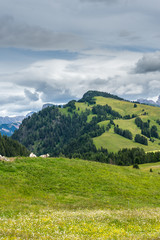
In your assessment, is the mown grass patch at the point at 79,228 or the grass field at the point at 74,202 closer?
the mown grass patch at the point at 79,228

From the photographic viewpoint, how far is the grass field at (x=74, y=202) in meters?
15.1

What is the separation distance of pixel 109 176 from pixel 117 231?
30.0 metres

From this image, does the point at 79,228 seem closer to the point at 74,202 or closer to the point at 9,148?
the point at 74,202

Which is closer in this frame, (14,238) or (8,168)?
(14,238)

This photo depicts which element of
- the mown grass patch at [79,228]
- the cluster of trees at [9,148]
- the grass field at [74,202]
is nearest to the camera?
the mown grass patch at [79,228]

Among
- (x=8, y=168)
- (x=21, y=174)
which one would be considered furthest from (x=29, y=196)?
(x=8, y=168)

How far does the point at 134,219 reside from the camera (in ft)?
67.6

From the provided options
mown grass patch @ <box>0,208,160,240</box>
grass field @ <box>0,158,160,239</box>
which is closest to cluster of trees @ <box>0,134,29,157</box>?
grass field @ <box>0,158,160,239</box>

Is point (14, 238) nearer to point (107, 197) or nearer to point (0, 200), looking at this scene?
point (0, 200)

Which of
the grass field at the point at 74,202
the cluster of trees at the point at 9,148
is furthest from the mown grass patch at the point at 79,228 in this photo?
the cluster of trees at the point at 9,148

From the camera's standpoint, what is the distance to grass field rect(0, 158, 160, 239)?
1508 centimetres

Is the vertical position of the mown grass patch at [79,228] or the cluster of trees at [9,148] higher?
the cluster of trees at [9,148]

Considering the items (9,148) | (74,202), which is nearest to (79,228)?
(74,202)

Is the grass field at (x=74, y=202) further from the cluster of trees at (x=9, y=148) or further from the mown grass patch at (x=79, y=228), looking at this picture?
the cluster of trees at (x=9, y=148)
